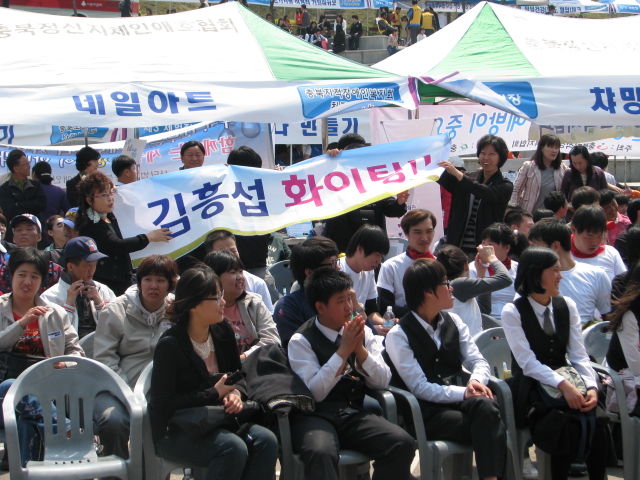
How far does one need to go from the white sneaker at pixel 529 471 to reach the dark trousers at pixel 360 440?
103 cm

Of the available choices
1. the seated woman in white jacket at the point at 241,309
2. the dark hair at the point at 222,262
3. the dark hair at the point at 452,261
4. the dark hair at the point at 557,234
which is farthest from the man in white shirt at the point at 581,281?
the dark hair at the point at 222,262

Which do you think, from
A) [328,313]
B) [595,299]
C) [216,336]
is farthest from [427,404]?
[595,299]

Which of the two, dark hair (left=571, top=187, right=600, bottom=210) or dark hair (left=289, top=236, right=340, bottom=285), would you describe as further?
dark hair (left=571, top=187, right=600, bottom=210)

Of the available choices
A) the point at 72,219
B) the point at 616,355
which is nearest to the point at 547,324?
the point at 616,355

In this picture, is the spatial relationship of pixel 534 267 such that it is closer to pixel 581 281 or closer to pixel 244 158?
pixel 581 281

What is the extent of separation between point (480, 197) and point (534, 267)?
2106mm

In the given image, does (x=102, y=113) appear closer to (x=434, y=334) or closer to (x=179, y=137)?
(x=434, y=334)

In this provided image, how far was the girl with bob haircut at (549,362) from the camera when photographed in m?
3.75

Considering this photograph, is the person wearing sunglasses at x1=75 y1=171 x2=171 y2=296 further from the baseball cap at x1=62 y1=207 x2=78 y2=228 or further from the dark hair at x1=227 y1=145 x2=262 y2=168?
the dark hair at x1=227 y1=145 x2=262 y2=168

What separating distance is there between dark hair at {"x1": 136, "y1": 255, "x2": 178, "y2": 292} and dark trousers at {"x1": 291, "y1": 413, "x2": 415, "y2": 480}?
1.14 metres

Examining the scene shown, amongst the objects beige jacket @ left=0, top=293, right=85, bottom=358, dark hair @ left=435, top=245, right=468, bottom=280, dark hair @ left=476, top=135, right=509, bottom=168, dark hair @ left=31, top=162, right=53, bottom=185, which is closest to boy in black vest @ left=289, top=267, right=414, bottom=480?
dark hair @ left=435, top=245, right=468, bottom=280

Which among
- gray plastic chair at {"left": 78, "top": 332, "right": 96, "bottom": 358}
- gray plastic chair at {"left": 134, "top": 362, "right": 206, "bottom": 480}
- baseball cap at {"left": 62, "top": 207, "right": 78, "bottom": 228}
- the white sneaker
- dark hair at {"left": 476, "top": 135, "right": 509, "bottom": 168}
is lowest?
the white sneaker

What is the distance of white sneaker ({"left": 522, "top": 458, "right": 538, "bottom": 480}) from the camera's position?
420cm

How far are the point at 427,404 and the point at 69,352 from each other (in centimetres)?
194
